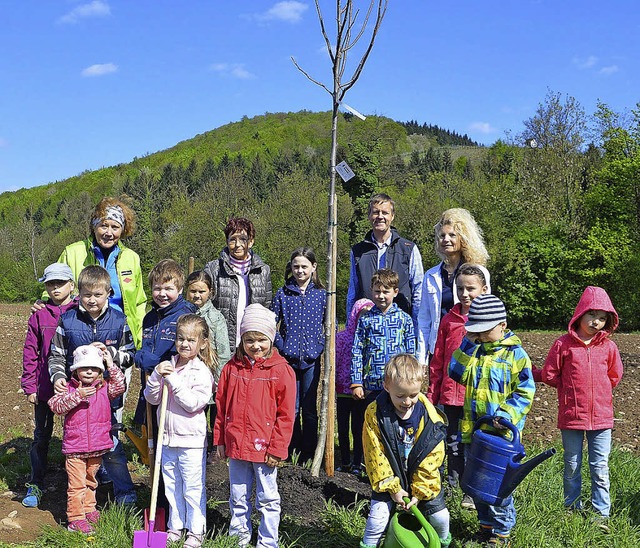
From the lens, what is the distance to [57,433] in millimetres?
6598

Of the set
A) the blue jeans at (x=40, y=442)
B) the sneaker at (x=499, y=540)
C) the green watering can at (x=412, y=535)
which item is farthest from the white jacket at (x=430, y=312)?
the blue jeans at (x=40, y=442)

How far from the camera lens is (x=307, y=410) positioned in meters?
5.20

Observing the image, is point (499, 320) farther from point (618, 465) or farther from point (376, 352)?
point (618, 465)

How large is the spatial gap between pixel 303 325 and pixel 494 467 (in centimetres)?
212

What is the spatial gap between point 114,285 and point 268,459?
2.02 metres

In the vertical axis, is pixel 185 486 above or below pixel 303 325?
below

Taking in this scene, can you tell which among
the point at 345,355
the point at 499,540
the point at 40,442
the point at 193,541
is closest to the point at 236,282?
the point at 345,355

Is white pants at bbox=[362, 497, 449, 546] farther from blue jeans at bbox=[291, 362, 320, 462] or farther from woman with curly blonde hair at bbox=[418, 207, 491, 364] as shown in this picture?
blue jeans at bbox=[291, 362, 320, 462]

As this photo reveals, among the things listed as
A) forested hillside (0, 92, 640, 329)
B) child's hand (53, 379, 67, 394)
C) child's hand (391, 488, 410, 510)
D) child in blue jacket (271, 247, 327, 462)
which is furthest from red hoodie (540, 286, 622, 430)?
forested hillside (0, 92, 640, 329)

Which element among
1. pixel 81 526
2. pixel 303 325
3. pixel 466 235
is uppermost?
pixel 466 235

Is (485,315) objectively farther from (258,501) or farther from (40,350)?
(40,350)

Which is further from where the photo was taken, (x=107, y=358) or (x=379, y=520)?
(x=107, y=358)

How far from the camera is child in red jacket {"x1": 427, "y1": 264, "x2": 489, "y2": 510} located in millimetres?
4312

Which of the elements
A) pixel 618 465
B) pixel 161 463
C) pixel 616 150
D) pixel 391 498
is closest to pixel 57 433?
pixel 161 463
